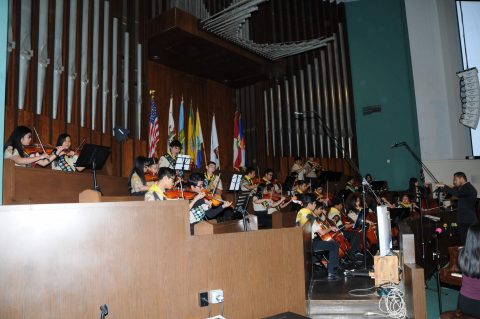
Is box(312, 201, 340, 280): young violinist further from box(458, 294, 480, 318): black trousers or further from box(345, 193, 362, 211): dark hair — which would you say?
box(458, 294, 480, 318): black trousers

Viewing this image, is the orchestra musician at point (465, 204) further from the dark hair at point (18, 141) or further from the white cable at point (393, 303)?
the dark hair at point (18, 141)

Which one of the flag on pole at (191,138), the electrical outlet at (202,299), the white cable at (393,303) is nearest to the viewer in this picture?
the electrical outlet at (202,299)

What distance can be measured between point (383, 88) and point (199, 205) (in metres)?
9.64

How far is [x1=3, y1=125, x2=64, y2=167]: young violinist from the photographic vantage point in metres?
5.36

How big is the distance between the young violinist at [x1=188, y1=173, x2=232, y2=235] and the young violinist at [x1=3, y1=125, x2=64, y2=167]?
2086 millimetres

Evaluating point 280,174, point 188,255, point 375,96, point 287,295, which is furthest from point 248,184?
point 375,96

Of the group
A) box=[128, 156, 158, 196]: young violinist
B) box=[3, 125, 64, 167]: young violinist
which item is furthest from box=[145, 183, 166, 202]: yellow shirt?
box=[3, 125, 64, 167]: young violinist

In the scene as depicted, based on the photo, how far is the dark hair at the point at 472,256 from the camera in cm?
344

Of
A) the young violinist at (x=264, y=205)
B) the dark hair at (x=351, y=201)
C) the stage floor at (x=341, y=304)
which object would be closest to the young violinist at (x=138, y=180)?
the young violinist at (x=264, y=205)

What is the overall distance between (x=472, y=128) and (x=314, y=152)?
4.78 metres

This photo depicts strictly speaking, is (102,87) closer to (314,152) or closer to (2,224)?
(2,224)

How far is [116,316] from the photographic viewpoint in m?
3.44

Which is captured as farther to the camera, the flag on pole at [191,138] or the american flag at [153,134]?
the flag on pole at [191,138]

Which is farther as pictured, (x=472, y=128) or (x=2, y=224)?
(x=472, y=128)
